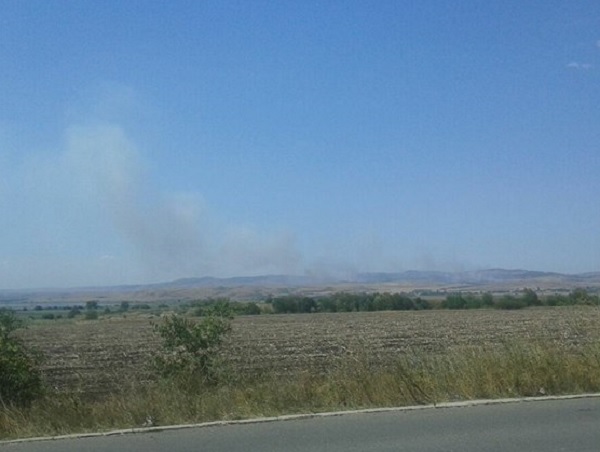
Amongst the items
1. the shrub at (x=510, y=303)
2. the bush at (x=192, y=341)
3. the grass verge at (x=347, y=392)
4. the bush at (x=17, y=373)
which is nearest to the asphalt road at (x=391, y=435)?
the grass verge at (x=347, y=392)

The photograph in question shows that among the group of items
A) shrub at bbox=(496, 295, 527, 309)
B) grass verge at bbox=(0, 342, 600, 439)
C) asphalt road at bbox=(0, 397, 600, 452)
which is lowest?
shrub at bbox=(496, 295, 527, 309)

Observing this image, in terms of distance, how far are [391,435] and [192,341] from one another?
8.82 meters

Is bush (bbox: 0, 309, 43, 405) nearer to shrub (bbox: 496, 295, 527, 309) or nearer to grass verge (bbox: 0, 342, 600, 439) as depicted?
grass verge (bbox: 0, 342, 600, 439)

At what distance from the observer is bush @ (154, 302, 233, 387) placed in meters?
15.6

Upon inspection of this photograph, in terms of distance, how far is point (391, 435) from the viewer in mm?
8055

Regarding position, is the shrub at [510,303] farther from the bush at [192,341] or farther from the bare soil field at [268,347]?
the bush at [192,341]

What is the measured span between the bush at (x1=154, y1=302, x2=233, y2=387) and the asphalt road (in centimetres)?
669

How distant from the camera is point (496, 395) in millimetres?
10062

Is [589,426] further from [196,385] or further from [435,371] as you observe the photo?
[196,385]

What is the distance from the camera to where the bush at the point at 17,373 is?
464 inches

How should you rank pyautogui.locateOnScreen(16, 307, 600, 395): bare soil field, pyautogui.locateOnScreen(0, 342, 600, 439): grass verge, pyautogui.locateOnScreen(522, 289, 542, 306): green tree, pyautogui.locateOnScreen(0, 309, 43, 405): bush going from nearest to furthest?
pyautogui.locateOnScreen(0, 342, 600, 439): grass verge, pyautogui.locateOnScreen(0, 309, 43, 405): bush, pyautogui.locateOnScreen(16, 307, 600, 395): bare soil field, pyautogui.locateOnScreen(522, 289, 542, 306): green tree

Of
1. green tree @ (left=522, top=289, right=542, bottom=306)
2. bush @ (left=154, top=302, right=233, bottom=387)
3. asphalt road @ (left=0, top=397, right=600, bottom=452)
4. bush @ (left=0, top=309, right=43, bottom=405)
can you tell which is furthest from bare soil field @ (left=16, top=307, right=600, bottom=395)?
green tree @ (left=522, top=289, right=542, bottom=306)

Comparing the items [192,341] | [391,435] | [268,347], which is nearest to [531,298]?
[268,347]

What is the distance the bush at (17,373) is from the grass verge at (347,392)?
1508 millimetres
